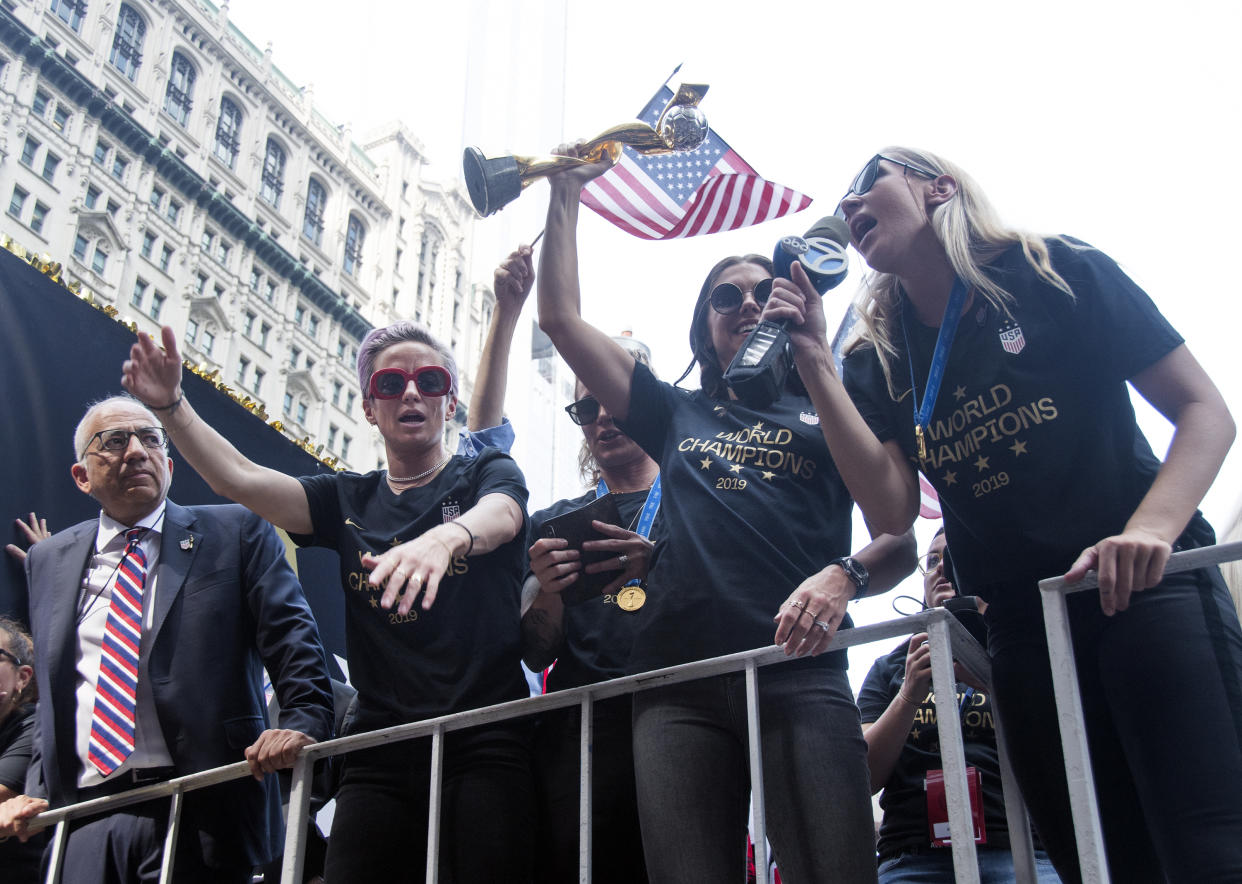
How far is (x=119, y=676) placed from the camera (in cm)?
280

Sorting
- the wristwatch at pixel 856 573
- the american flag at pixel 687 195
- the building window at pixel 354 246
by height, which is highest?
the building window at pixel 354 246

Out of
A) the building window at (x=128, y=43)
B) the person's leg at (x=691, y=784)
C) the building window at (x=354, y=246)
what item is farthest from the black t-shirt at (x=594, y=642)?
the building window at (x=354, y=246)

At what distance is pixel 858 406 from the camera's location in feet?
7.77

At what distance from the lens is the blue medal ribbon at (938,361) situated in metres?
2.17

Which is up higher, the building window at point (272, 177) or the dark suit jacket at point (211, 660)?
the building window at point (272, 177)

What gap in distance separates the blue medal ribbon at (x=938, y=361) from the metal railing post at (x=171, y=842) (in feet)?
5.85

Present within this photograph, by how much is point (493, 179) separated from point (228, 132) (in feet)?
140

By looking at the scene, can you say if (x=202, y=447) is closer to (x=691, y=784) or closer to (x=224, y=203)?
(x=691, y=784)

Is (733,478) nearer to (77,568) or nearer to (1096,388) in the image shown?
(1096,388)

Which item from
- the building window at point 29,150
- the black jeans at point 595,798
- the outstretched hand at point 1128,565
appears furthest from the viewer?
the building window at point 29,150

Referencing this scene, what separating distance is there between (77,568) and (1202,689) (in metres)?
2.64

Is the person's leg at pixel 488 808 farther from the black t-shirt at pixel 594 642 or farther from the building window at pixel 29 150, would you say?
the building window at pixel 29 150

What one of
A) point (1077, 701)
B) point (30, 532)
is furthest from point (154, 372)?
point (30, 532)

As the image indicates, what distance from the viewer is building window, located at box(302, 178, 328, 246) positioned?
4506 cm
